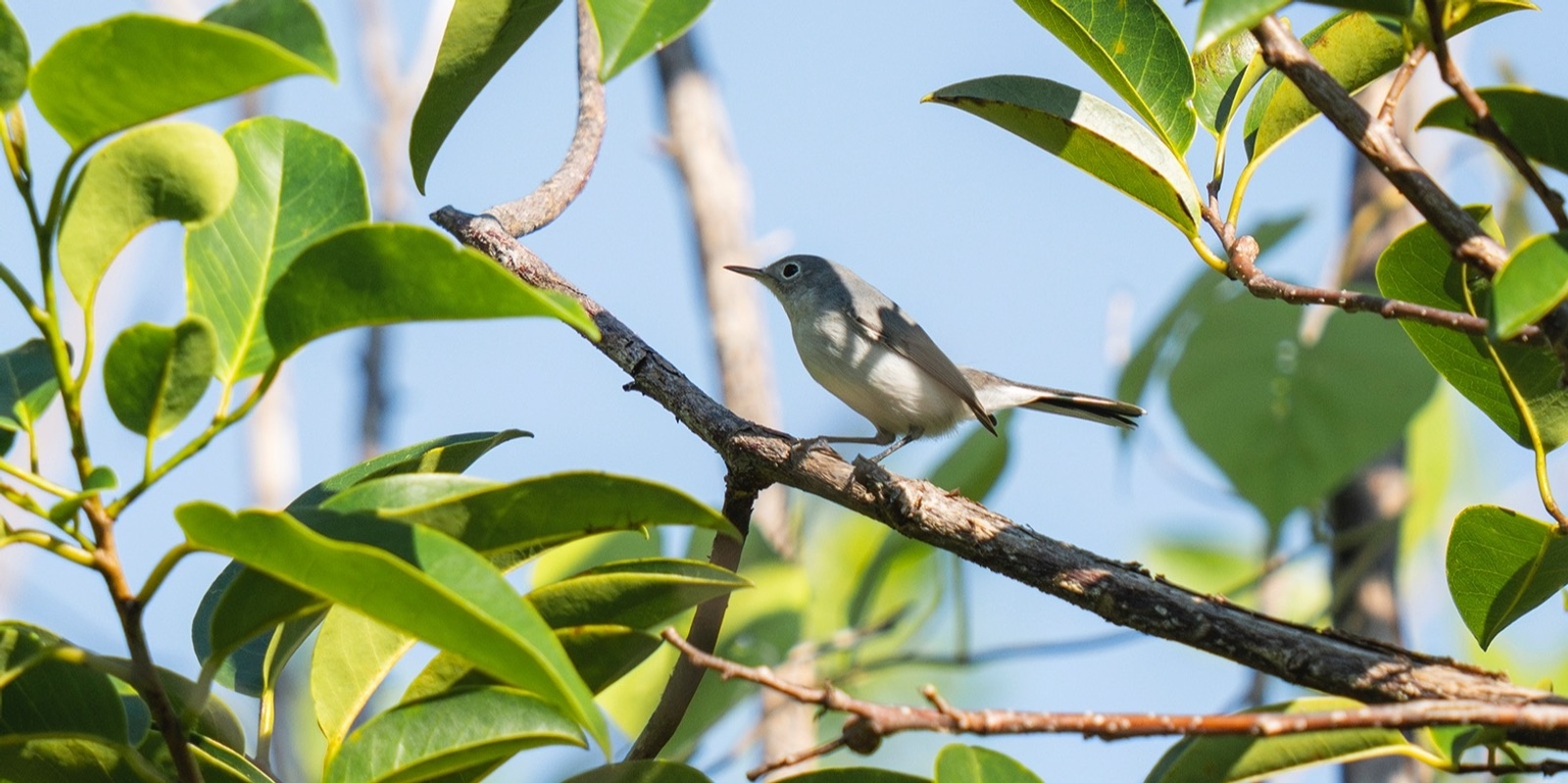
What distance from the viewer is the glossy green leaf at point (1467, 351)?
190cm

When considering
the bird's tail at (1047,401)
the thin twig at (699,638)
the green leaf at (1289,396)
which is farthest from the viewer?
the bird's tail at (1047,401)

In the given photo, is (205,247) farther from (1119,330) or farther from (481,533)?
(1119,330)

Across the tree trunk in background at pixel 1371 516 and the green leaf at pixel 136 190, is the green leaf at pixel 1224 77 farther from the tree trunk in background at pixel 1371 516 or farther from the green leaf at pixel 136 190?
the tree trunk in background at pixel 1371 516

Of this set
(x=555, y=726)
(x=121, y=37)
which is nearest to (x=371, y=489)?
(x=555, y=726)

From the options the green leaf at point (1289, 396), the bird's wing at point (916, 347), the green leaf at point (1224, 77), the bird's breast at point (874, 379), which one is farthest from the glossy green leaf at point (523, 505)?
the bird's breast at point (874, 379)

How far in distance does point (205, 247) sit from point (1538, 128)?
1.65 metres

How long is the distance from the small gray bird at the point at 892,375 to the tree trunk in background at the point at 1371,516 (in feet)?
2.63

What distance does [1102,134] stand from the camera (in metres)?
1.98

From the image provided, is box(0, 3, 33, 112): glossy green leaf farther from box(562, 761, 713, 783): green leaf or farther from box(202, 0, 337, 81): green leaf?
box(562, 761, 713, 783): green leaf

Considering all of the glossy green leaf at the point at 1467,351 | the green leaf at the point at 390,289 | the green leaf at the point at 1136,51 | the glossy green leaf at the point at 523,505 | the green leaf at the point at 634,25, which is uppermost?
the green leaf at the point at 1136,51

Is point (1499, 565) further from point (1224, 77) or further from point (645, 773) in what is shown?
point (645, 773)

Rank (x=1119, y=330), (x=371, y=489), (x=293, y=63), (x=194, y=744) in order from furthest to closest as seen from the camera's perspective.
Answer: (x=1119, y=330)
(x=194, y=744)
(x=371, y=489)
(x=293, y=63)

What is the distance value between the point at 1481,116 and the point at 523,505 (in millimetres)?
1221

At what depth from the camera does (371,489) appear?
161cm
